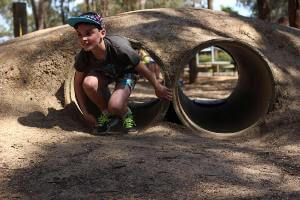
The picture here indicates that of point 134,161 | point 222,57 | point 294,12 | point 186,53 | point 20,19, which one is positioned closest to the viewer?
point 134,161

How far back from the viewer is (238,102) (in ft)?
21.4

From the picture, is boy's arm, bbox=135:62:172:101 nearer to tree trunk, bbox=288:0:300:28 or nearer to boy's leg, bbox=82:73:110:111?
boy's leg, bbox=82:73:110:111

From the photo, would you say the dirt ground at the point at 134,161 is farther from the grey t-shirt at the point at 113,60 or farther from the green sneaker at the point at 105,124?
the grey t-shirt at the point at 113,60

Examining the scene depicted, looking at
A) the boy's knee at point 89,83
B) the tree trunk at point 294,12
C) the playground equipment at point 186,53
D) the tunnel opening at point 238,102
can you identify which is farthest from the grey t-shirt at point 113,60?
the tree trunk at point 294,12

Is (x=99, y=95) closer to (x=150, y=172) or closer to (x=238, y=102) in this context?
(x=150, y=172)

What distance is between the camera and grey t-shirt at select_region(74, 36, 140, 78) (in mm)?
4109

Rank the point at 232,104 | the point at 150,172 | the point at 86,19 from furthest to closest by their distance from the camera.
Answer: the point at 232,104, the point at 86,19, the point at 150,172

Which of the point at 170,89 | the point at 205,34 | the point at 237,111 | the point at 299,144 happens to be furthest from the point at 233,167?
the point at 237,111

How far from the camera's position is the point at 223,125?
564cm

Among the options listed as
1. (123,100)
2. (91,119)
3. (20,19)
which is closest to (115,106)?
(123,100)

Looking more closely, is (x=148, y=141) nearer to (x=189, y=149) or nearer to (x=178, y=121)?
(x=189, y=149)

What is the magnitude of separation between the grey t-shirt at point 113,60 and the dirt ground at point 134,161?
1.86 ft

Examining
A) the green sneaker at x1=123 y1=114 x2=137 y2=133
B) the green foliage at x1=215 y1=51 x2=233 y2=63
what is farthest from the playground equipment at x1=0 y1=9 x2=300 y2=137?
the green foliage at x1=215 y1=51 x2=233 y2=63

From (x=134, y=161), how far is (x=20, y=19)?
5934 millimetres
